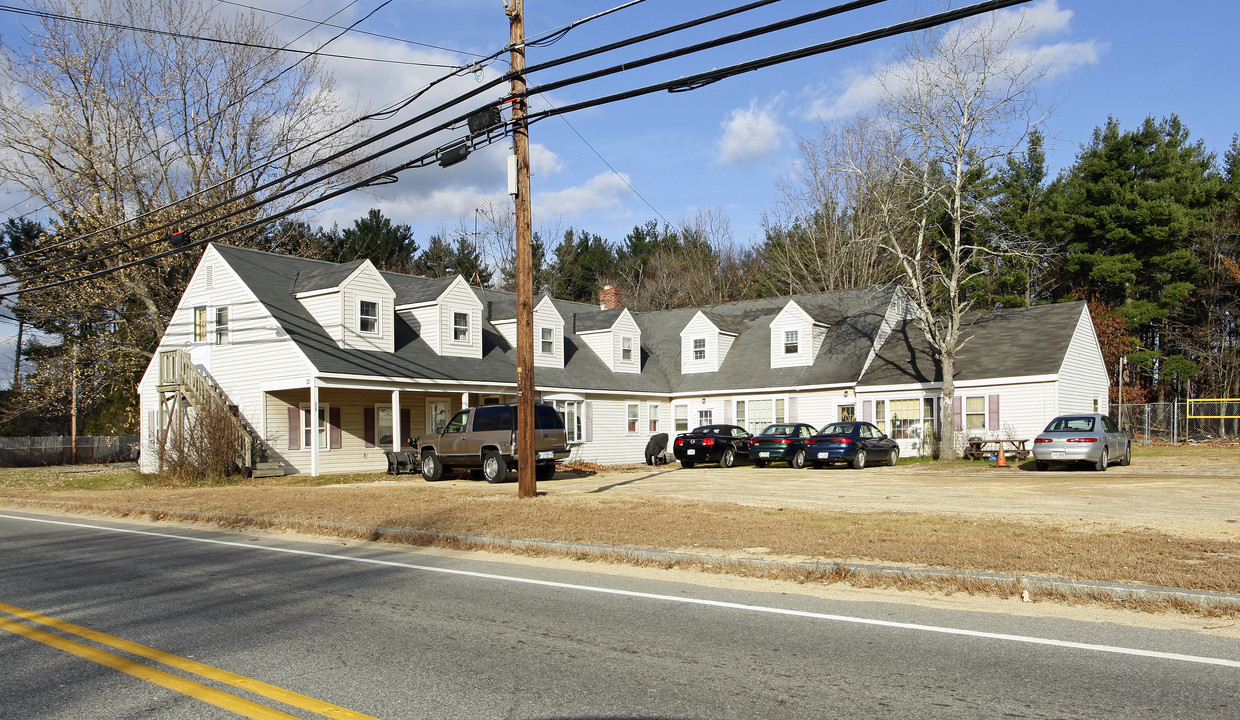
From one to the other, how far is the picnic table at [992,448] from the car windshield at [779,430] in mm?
6022

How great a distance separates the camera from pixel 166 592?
878cm

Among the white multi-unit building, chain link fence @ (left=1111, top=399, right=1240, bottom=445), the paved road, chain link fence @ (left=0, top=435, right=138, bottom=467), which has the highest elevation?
the white multi-unit building

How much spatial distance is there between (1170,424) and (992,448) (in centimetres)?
1487

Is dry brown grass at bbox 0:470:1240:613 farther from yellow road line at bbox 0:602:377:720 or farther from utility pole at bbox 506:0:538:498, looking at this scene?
yellow road line at bbox 0:602:377:720

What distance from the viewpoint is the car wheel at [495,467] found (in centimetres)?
2255

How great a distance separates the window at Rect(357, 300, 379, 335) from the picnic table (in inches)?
821

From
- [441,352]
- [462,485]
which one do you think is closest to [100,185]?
[441,352]

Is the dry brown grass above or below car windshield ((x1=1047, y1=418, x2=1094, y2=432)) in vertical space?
below

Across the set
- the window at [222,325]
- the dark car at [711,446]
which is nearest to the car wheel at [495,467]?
the dark car at [711,446]

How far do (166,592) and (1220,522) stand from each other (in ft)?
44.4

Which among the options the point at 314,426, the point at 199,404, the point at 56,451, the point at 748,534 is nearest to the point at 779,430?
the point at 314,426

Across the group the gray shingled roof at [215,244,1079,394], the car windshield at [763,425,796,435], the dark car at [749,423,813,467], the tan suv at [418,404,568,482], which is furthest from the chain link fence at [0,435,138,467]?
the car windshield at [763,425,796,435]

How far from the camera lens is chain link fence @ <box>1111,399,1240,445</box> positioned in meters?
37.8

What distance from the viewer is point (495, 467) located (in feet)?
74.2
